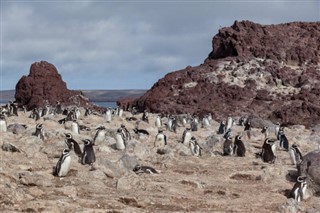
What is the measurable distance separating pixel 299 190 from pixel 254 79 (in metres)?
36.2

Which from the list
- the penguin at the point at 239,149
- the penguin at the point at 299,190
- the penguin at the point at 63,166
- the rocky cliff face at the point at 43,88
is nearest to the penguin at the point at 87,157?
the penguin at the point at 63,166

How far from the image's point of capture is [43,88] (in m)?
52.2

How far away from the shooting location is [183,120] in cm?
3681

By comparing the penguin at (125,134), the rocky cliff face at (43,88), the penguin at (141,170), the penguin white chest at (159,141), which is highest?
the rocky cliff face at (43,88)

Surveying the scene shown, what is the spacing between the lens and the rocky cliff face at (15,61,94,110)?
169ft

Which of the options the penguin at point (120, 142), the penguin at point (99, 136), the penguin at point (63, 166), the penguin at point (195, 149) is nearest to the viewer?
the penguin at point (63, 166)

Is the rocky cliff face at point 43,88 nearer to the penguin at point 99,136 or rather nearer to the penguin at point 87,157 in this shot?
the penguin at point 99,136

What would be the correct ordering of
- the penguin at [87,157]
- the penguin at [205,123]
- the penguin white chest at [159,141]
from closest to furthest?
the penguin at [87,157]
the penguin white chest at [159,141]
the penguin at [205,123]

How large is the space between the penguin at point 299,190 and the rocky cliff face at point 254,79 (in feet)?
86.4

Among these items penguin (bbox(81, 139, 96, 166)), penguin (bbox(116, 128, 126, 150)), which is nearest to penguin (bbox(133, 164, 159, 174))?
penguin (bbox(81, 139, 96, 166))

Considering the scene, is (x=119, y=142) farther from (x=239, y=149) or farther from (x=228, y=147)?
(x=239, y=149)

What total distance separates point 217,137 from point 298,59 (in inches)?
1237

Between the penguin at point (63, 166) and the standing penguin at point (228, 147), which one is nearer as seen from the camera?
the penguin at point (63, 166)

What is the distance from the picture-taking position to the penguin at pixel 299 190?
1283 cm
